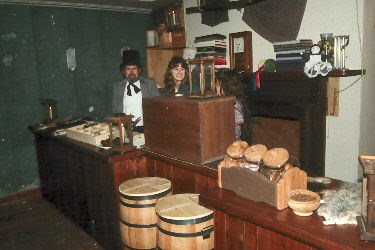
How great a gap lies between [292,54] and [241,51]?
3.44 feet

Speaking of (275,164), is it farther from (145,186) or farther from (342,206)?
(145,186)

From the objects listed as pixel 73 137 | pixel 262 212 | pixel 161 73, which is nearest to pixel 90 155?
pixel 73 137

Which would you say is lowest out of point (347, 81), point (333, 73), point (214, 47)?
point (347, 81)

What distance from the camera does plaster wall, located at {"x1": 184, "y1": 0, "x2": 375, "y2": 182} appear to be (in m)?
3.83

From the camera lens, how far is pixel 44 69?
17.9 ft

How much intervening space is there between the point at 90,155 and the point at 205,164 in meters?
1.35

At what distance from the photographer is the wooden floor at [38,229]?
3.83m

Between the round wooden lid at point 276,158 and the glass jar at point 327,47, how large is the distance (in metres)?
2.53

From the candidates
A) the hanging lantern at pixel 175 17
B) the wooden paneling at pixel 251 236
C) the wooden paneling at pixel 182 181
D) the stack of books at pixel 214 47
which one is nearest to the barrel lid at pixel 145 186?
the wooden paneling at pixel 182 181

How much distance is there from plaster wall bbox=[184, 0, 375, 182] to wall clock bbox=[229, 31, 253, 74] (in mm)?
800

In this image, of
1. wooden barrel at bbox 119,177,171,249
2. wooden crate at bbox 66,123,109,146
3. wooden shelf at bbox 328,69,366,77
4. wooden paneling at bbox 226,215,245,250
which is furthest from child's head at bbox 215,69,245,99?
wooden paneling at bbox 226,215,245,250

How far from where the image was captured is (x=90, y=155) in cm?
327

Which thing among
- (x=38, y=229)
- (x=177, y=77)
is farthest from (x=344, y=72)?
(x=38, y=229)

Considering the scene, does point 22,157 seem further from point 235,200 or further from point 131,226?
point 235,200
